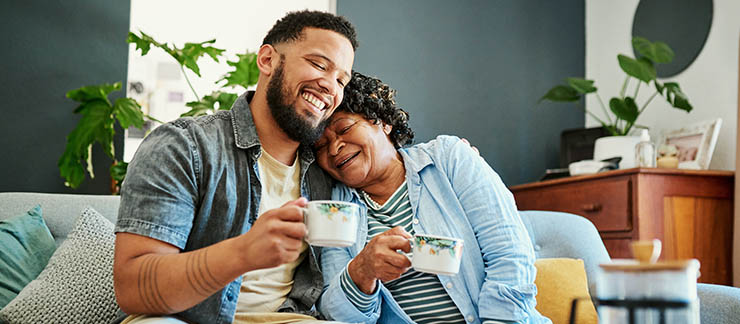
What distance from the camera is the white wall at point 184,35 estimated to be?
3.31 metres

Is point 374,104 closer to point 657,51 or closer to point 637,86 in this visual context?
point 657,51

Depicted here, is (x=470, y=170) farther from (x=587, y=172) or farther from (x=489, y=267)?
(x=587, y=172)

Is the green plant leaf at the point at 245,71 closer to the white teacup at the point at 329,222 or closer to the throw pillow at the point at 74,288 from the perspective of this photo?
the throw pillow at the point at 74,288

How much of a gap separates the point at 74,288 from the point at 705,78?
293 centimetres

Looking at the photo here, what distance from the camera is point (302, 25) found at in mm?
1600

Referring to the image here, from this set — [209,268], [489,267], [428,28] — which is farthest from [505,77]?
[209,268]

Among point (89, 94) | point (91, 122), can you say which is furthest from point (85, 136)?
point (89, 94)

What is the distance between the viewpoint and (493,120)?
388 cm

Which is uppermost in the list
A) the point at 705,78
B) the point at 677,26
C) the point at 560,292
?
the point at 677,26

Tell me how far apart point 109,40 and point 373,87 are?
79.7 inches

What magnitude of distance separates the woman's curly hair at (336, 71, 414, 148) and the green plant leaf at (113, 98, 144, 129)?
1436mm

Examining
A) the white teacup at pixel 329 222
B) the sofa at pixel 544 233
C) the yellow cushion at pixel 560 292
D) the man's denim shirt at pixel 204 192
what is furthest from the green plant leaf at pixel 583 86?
the white teacup at pixel 329 222

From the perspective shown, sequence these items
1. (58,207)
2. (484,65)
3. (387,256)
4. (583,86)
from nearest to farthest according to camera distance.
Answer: (387,256), (58,207), (583,86), (484,65)

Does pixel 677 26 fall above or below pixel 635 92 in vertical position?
above
